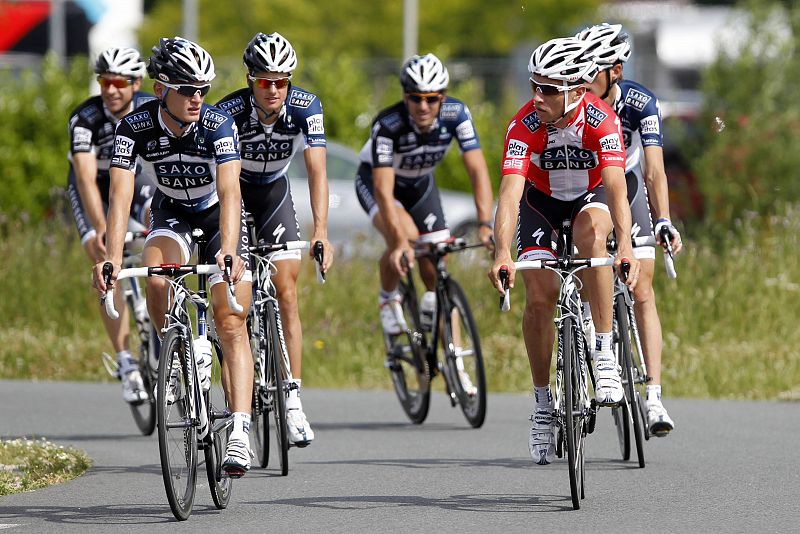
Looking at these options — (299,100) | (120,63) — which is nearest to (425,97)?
(299,100)

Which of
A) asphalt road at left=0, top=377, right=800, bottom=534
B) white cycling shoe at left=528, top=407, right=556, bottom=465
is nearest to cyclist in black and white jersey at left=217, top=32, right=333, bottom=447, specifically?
asphalt road at left=0, top=377, right=800, bottom=534

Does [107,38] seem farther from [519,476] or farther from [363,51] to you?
[519,476]

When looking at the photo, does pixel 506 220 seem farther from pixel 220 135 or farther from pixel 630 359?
pixel 630 359

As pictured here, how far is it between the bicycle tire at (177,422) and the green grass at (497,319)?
5.84 meters

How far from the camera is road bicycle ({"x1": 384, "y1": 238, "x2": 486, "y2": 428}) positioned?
11.0m

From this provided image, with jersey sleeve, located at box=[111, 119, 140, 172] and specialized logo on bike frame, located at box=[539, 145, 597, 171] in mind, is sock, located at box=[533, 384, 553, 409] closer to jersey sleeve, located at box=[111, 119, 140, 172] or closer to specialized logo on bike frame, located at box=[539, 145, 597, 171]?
specialized logo on bike frame, located at box=[539, 145, 597, 171]

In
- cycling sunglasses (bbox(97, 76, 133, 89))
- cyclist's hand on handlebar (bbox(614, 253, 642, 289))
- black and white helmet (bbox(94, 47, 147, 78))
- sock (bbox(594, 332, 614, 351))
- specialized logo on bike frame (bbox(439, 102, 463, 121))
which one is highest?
black and white helmet (bbox(94, 47, 147, 78))

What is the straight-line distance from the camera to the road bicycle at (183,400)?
24.5 ft

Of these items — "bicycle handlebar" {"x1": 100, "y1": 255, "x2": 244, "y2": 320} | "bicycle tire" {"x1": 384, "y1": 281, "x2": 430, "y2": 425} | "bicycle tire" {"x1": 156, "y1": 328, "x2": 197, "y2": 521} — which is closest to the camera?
"bicycle tire" {"x1": 156, "y1": 328, "x2": 197, "y2": 521}

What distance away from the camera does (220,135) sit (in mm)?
8188

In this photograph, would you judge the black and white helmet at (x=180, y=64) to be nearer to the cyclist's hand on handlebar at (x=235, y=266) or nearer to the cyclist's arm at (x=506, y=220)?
the cyclist's hand on handlebar at (x=235, y=266)

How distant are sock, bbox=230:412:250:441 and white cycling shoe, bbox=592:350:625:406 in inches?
67.6

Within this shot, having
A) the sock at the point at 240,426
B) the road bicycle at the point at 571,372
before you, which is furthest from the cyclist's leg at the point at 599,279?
the sock at the point at 240,426

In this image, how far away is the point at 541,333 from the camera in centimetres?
853
